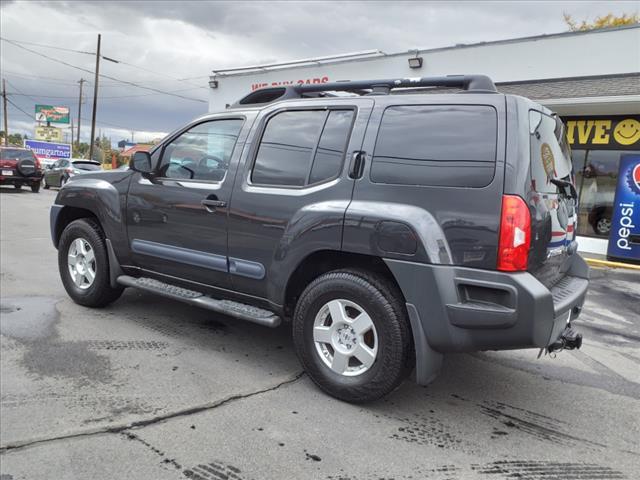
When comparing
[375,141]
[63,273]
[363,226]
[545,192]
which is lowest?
[63,273]

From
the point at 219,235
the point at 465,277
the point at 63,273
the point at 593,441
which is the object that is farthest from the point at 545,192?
the point at 63,273

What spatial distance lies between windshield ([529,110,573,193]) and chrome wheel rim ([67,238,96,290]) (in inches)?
154

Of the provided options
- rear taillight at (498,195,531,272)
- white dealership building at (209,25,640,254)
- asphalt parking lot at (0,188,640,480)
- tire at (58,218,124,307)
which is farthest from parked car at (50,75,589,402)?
white dealership building at (209,25,640,254)

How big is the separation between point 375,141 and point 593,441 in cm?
221

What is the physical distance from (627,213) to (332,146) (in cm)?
989

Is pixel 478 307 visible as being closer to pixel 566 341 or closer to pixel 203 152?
pixel 566 341

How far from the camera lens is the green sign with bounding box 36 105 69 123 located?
76062mm

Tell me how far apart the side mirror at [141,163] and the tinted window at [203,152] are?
0.11 m

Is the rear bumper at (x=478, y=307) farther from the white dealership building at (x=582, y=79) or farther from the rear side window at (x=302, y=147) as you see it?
the white dealership building at (x=582, y=79)

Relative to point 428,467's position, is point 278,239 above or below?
above

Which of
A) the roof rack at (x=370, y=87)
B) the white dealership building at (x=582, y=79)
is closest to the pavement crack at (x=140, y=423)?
the roof rack at (x=370, y=87)

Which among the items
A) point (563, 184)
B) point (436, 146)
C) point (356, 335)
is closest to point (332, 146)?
point (436, 146)

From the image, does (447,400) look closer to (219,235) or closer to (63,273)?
(219,235)

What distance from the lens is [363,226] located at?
308 cm
